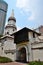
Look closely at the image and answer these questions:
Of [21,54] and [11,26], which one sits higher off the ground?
[11,26]

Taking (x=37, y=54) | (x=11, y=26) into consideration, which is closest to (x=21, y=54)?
(x=37, y=54)

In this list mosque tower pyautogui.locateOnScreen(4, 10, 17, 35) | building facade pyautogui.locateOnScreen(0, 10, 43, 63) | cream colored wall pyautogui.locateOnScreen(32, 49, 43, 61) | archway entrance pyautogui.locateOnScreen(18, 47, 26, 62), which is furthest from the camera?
mosque tower pyautogui.locateOnScreen(4, 10, 17, 35)

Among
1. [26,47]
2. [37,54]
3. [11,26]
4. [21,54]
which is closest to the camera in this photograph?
[37,54]

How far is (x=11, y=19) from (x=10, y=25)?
3179mm

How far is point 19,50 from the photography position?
92.7 feet

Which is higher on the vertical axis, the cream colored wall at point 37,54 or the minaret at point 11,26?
the minaret at point 11,26

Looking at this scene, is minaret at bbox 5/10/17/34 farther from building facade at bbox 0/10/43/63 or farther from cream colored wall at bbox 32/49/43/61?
cream colored wall at bbox 32/49/43/61

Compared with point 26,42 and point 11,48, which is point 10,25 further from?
point 26,42

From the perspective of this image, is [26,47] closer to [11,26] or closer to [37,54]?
[37,54]

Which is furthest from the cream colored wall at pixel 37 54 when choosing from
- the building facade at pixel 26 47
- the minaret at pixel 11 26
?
the minaret at pixel 11 26

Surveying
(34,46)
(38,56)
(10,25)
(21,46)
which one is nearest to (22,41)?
(21,46)

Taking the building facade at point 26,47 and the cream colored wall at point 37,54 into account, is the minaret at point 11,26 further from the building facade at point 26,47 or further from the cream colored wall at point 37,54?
the cream colored wall at point 37,54

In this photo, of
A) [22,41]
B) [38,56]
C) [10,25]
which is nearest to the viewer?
[38,56]

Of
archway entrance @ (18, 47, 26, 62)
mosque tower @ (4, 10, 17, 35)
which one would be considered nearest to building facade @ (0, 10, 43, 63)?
archway entrance @ (18, 47, 26, 62)
